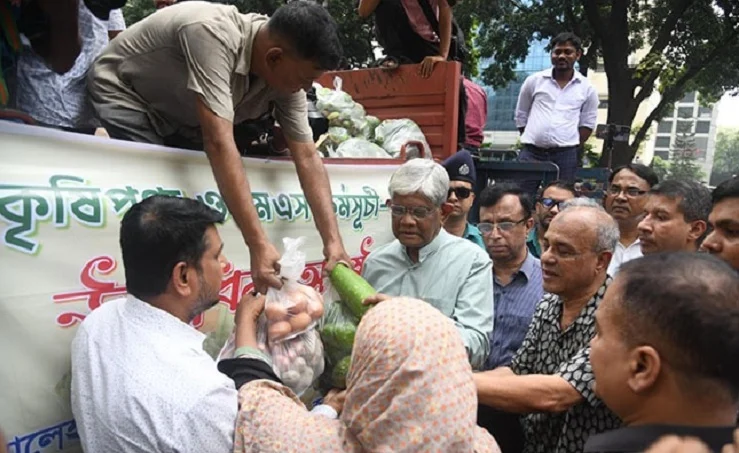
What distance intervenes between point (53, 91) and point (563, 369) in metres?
A: 2.15

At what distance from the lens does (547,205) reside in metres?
3.89

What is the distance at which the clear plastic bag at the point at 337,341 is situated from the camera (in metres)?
1.87

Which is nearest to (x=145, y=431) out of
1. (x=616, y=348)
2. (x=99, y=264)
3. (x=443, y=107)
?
(x=99, y=264)

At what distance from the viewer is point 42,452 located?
1538 millimetres

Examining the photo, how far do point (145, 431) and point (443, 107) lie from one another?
10.5ft

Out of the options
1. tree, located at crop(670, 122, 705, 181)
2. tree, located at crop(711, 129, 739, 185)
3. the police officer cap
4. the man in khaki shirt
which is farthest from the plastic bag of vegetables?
tree, located at crop(711, 129, 739, 185)

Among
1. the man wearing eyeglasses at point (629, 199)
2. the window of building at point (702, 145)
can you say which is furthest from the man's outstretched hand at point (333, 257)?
the window of building at point (702, 145)

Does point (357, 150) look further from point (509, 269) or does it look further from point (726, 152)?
point (726, 152)

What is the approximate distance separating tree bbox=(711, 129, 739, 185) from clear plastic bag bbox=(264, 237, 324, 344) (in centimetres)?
7155

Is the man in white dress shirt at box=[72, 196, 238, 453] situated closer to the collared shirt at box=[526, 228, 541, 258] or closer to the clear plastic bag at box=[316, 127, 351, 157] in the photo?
the clear plastic bag at box=[316, 127, 351, 157]

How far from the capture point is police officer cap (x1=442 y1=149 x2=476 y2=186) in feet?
11.8

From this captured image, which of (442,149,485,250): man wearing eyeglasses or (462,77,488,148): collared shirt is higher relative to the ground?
(462,77,488,148): collared shirt

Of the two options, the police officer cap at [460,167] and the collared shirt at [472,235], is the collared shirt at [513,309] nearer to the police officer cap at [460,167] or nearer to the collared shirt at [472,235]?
the collared shirt at [472,235]

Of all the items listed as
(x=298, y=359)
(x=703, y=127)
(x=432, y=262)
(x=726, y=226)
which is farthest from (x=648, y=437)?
(x=703, y=127)
